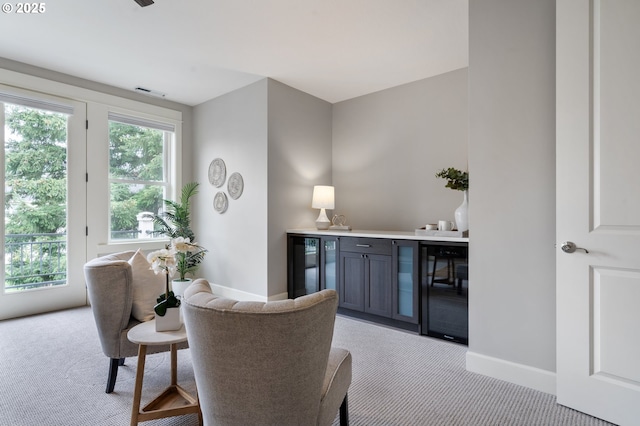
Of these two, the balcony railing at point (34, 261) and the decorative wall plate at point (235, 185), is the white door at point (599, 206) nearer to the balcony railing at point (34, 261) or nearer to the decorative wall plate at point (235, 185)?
the decorative wall plate at point (235, 185)

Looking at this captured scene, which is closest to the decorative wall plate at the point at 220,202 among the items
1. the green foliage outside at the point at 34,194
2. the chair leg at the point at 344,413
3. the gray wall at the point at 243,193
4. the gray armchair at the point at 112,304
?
the gray wall at the point at 243,193

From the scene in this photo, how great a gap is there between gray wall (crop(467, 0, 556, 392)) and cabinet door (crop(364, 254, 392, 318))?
3.10ft

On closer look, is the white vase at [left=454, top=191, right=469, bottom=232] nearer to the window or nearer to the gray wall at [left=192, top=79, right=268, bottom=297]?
the gray wall at [left=192, top=79, right=268, bottom=297]

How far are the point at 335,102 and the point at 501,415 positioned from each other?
155 inches

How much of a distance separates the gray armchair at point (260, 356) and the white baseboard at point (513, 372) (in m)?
1.60

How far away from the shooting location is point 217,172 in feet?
14.4

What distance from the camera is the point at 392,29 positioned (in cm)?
273

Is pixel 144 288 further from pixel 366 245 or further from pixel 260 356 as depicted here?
pixel 366 245

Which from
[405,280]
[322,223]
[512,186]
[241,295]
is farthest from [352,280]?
[512,186]

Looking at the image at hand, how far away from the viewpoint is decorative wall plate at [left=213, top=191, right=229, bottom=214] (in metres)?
4.27

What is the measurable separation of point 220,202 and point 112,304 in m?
2.49

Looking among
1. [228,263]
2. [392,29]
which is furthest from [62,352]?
[392,29]

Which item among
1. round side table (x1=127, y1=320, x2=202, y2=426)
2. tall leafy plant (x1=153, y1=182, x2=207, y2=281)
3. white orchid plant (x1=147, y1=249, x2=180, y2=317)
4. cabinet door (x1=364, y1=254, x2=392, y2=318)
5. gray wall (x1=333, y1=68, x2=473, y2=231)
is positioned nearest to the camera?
round side table (x1=127, y1=320, x2=202, y2=426)

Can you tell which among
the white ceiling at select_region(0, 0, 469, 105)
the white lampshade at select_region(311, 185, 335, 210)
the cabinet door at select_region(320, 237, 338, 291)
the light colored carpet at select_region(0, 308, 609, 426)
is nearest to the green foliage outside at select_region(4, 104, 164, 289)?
the white ceiling at select_region(0, 0, 469, 105)
